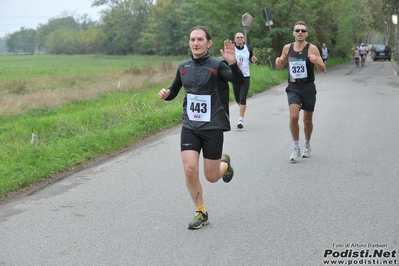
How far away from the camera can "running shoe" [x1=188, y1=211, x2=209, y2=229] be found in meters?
5.64

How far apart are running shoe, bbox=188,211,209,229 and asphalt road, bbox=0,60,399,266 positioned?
0.23ft

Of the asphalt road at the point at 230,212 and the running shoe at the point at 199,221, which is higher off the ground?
the running shoe at the point at 199,221

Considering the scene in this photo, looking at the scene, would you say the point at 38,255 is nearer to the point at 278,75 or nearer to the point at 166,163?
the point at 166,163

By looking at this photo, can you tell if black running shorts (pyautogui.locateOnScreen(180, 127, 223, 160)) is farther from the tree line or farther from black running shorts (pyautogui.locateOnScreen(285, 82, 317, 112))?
the tree line

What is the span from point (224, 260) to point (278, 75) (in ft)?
75.9

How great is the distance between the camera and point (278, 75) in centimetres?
2731

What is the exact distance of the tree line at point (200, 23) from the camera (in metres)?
31.8

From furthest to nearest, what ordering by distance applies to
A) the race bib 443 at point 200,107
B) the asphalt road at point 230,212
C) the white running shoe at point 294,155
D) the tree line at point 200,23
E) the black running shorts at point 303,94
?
the tree line at point 200,23 < the white running shoe at point 294,155 < the black running shorts at point 303,94 < the race bib 443 at point 200,107 < the asphalt road at point 230,212

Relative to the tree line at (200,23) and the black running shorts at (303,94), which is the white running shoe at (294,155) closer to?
the black running shorts at (303,94)

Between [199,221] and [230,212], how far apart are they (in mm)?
617

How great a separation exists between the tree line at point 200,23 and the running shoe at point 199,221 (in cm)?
2231

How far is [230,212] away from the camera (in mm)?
6199

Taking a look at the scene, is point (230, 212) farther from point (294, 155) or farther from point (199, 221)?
point (294, 155)

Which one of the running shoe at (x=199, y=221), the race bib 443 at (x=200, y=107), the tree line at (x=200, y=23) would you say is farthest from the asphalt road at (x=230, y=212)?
the tree line at (x=200, y=23)
